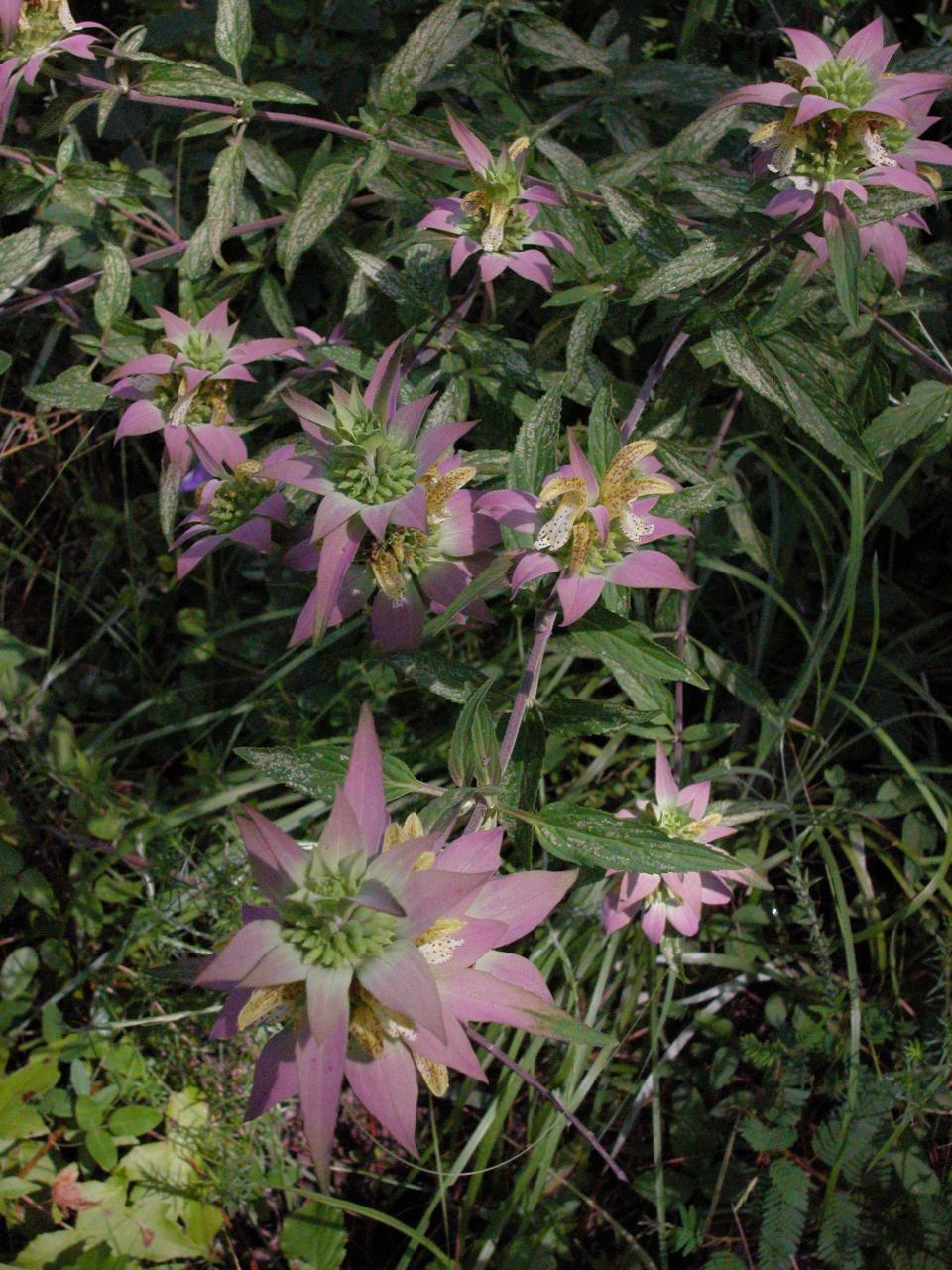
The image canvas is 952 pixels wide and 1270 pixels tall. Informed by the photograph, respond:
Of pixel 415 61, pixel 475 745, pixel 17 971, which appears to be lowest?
pixel 17 971

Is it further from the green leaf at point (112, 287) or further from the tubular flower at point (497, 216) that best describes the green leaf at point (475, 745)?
the green leaf at point (112, 287)

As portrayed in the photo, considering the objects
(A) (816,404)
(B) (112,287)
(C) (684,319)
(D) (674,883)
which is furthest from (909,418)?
(B) (112,287)

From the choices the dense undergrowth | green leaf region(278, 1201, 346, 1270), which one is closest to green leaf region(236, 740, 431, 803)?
the dense undergrowth

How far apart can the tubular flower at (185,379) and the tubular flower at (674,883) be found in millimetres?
769

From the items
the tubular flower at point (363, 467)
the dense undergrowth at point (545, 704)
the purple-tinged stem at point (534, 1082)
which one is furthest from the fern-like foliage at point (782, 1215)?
the tubular flower at point (363, 467)

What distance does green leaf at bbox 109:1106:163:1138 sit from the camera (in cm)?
161

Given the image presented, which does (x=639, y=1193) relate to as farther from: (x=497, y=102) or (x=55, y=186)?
(x=497, y=102)

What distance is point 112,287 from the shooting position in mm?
1485

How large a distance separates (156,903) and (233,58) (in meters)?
1.29

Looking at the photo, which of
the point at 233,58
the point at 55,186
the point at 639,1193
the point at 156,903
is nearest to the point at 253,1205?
the point at 156,903

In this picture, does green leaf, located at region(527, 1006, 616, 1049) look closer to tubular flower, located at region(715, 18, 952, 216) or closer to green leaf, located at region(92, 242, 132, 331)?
tubular flower, located at region(715, 18, 952, 216)

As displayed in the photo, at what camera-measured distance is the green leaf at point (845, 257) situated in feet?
3.34

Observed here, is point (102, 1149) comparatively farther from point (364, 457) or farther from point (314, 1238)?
point (364, 457)

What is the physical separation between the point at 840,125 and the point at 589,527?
528 millimetres
